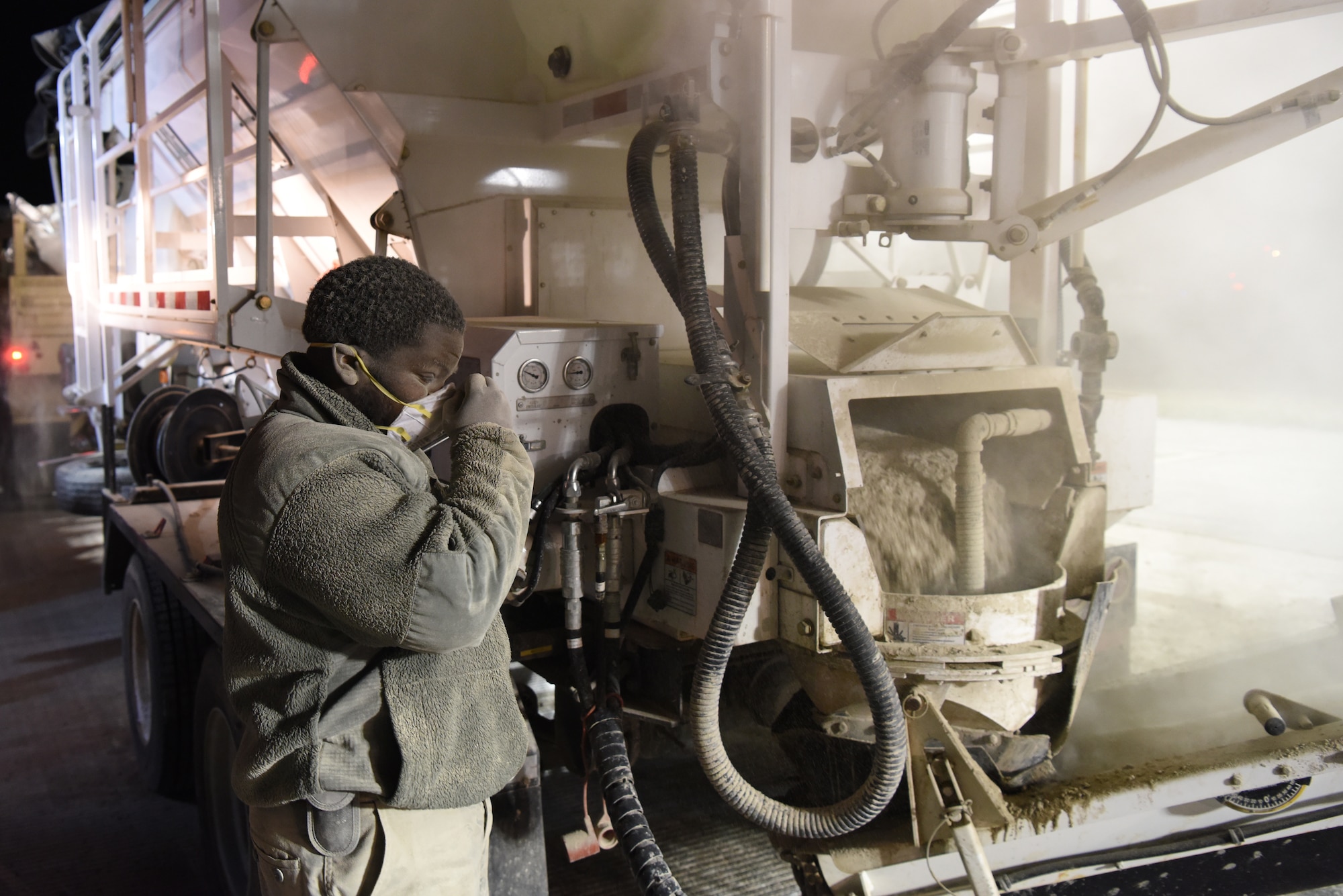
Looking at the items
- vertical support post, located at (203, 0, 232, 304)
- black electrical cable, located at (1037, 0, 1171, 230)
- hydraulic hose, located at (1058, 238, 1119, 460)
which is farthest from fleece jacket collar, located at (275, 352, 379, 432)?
hydraulic hose, located at (1058, 238, 1119, 460)

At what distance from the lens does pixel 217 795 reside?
3293mm

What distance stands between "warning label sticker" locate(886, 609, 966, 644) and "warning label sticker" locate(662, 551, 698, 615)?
1.60 feet

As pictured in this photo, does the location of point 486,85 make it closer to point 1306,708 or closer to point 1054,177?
point 1054,177

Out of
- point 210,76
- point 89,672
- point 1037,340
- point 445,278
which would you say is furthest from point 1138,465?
point 89,672

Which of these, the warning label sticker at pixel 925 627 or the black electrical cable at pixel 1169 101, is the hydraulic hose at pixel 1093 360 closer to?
the black electrical cable at pixel 1169 101

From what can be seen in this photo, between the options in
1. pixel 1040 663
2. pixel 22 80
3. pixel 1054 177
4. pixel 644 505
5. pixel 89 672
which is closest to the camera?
pixel 1040 663

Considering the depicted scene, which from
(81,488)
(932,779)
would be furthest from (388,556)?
(81,488)

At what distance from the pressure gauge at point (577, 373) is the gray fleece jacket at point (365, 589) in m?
0.93

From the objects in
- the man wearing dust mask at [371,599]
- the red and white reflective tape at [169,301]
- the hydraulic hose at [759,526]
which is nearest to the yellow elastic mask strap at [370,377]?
the man wearing dust mask at [371,599]

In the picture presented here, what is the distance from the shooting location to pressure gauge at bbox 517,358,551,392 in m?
2.61

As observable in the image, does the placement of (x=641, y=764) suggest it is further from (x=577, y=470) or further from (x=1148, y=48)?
(x=1148, y=48)

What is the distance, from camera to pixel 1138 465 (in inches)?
129

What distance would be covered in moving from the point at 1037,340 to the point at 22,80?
32.7 feet

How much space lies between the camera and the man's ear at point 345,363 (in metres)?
1.64
